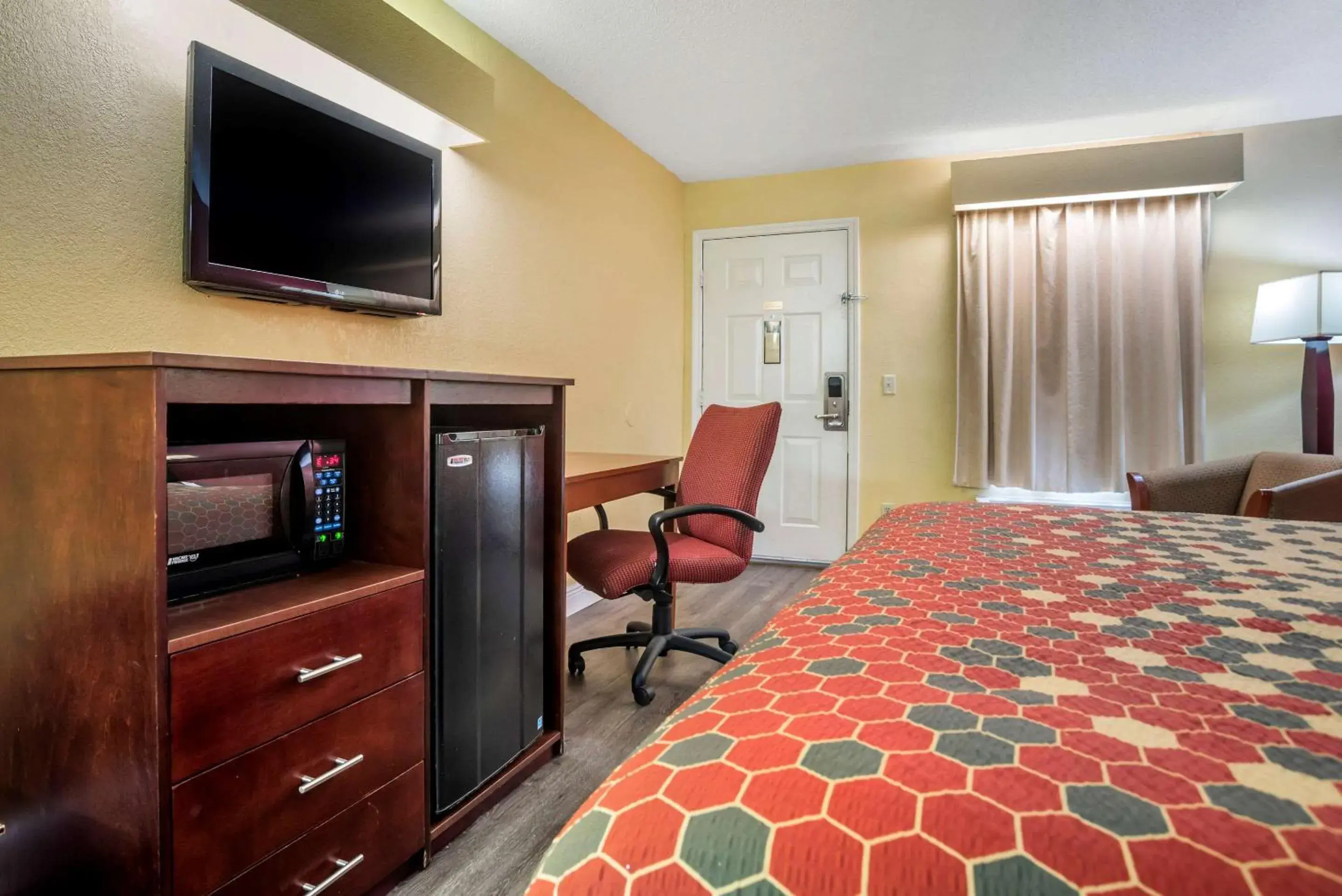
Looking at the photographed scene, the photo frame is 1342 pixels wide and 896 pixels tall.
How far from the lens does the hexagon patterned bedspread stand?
46 cm

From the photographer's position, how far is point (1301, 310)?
3008 mm

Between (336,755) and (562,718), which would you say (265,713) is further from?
(562,718)

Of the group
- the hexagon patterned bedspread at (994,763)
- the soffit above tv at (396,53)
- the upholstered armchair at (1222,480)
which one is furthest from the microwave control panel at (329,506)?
the upholstered armchair at (1222,480)

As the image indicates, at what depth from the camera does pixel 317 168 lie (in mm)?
1903

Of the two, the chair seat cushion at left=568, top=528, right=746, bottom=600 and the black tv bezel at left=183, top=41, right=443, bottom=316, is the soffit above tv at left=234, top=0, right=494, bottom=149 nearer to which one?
the black tv bezel at left=183, top=41, right=443, bottom=316

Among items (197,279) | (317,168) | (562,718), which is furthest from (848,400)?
(197,279)

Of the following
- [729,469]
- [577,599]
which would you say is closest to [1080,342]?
[729,469]

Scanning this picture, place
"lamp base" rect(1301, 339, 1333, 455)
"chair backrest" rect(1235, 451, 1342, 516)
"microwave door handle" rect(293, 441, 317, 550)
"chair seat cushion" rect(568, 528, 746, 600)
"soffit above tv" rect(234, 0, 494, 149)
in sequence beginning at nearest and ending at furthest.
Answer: "microwave door handle" rect(293, 441, 317, 550) → "soffit above tv" rect(234, 0, 494, 149) → "chair seat cushion" rect(568, 528, 746, 600) → "chair backrest" rect(1235, 451, 1342, 516) → "lamp base" rect(1301, 339, 1333, 455)

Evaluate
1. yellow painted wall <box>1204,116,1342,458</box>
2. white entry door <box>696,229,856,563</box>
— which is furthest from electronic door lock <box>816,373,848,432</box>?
yellow painted wall <box>1204,116,1342,458</box>

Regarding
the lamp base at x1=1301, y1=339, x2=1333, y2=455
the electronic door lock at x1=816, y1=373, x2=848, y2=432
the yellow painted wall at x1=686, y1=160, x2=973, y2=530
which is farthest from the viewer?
the electronic door lock at x1=816, y1=373, x2=848, y2=432

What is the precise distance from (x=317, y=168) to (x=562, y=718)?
1.68 m

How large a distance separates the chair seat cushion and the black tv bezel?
1.05 meters

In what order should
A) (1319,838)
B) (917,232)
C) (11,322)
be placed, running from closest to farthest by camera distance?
(1319,838) → (11,322) → (917,232)

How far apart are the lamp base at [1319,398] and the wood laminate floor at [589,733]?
2.42m
